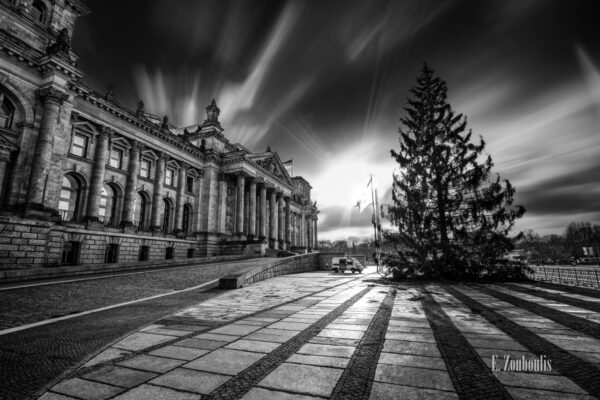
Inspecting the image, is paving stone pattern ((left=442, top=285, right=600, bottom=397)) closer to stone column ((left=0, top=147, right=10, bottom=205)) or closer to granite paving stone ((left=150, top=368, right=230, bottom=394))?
granite paving stone ((left=150, top=368, right=230, bottom=394))

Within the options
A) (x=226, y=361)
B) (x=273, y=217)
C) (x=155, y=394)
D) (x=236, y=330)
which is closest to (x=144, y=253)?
(x=273, y=217)

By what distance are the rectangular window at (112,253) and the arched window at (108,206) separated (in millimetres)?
2224

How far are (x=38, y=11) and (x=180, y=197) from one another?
767 inches

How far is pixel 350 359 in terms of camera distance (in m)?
3.36

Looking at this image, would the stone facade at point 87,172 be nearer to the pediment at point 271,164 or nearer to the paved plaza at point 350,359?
the pediment at point 271,164

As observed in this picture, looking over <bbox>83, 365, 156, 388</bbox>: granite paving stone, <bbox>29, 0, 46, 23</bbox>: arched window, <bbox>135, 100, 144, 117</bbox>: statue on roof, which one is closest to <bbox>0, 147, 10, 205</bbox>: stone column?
<bbox>29, 0, 46, 23</bbox>: arched window

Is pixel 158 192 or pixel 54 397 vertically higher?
pixel 158 192

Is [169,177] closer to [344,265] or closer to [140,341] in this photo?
[344,265]

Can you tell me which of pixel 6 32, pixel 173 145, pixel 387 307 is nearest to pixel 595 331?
pixel 387 307

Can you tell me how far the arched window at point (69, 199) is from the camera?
73.4ft

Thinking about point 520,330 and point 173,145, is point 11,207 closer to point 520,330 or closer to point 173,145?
point 173,145

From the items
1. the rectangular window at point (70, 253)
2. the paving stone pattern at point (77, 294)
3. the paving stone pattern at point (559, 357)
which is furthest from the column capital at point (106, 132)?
the paving stone pattern at point (559, 357)

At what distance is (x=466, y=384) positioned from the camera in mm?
2654

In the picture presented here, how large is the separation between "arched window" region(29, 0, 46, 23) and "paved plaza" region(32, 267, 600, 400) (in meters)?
29.3
